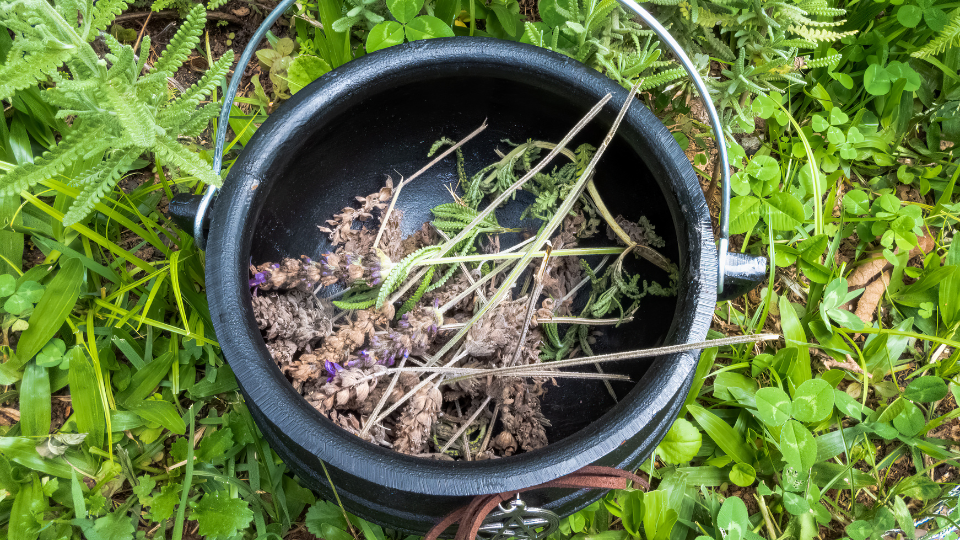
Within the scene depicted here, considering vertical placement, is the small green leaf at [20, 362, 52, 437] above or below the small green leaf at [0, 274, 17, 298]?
below

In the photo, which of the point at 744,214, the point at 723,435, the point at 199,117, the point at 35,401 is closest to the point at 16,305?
the point at 35,401

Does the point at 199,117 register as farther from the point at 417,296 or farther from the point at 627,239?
the point at 627,239

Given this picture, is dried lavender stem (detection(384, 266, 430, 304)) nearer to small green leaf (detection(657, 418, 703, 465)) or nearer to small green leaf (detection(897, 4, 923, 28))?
small green leaf (detection(657, 418, 703, 465))

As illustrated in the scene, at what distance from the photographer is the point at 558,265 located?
1336mm

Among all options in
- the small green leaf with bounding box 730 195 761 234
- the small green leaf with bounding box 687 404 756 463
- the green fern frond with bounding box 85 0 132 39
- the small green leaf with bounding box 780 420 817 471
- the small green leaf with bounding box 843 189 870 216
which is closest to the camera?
the green fern frond with bounding box 85 0 132 39

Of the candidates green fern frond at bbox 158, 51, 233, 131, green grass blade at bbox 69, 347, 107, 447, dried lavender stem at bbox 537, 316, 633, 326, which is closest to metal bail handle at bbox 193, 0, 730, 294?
green fern frond at bbox 158, 51, 233, 131

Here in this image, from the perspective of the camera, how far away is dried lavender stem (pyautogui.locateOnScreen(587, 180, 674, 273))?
3.89 feet

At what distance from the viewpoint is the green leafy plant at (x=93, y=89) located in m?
0.71

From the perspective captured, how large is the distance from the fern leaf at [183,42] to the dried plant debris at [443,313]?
16.3 inches

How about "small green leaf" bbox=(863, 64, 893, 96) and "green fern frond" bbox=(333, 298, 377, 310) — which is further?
"small green leaf" bbox=(863, 64, 893, 96)

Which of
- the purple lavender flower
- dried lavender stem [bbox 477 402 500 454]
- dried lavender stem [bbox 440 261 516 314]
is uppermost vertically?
dried lavender stem [bbox 440 261 516 314]

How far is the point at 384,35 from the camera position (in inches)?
60.8

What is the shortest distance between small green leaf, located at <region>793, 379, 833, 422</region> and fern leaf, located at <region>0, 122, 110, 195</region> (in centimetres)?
170

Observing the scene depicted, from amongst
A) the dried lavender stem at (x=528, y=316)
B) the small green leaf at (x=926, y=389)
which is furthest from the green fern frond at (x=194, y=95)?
the small green leaf at (x=926, y=389)
